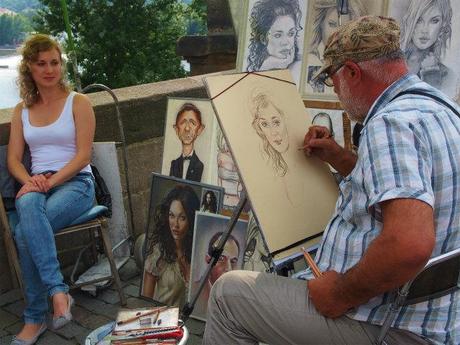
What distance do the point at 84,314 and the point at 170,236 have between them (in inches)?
25.6

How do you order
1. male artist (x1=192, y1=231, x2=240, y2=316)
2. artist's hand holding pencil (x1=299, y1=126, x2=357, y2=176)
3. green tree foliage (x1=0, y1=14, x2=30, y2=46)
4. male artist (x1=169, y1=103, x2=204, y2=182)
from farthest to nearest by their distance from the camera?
green tree foliage (x1=0, y1=14, x2=30, y2=46), male artist (x1=169, y1=103, x2=204, y2=182), male artist (x1=192, y1=231, x2=240, y2=316), artist's hand holding pencil (x1=299, y1=126, x2=357, y2=176)

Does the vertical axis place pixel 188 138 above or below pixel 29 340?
above

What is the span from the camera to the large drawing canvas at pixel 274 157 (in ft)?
5.81

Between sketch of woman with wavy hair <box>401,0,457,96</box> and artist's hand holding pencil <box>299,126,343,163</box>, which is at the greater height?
sketch of woman with wavy hair <box>401,0,457,96</box>

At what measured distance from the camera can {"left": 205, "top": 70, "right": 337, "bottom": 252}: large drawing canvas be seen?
1770mm

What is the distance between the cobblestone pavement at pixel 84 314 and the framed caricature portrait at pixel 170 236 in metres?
0.17

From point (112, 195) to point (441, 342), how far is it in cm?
203

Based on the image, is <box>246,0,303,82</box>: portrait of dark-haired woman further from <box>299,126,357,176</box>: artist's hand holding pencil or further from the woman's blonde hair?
the woman's blonde hair

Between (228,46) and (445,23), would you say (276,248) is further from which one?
(228,46)

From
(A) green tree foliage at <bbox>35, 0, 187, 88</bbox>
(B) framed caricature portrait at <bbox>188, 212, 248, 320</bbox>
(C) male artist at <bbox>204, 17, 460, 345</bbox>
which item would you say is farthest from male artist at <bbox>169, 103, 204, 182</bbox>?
(A) green tree foliage at <bbox>35, 0, 187, 88</bbox>

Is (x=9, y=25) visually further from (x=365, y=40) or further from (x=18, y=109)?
(x=365, y=40)

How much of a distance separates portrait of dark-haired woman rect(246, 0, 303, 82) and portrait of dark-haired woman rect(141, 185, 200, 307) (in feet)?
2.56

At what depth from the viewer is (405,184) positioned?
3.92 ft

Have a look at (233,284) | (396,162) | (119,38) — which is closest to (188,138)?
(233,284)
